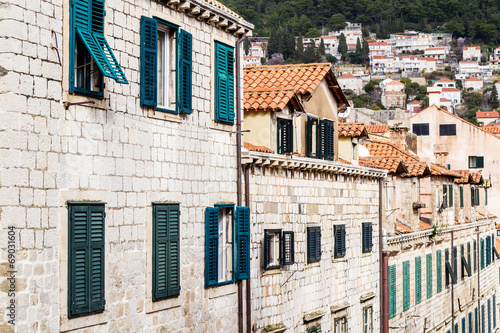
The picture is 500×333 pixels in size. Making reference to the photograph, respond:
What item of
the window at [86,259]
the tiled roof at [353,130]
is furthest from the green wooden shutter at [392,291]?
the window at [86,259]

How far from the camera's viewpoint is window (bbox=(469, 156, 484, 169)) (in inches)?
2370

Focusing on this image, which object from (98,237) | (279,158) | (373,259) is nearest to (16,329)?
(98,237)

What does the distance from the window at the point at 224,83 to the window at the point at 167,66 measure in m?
1.28

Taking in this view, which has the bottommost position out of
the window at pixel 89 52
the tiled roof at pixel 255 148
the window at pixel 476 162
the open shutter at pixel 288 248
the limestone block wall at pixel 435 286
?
the limestone block wall at pixel 435 286

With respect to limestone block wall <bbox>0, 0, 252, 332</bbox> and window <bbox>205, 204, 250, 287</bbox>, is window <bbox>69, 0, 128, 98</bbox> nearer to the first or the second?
limestone block wall <bbox>0, 0, 252, 332</bbox>

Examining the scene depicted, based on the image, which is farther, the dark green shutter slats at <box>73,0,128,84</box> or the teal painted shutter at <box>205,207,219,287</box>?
Answer: the teal painted shutter at <box>205,207,219,287</box>

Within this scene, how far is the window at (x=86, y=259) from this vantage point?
12.7 m

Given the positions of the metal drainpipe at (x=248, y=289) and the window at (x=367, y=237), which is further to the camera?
the window at (x=367, y=237)

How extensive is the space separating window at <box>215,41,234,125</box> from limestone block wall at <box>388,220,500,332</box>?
506 inches

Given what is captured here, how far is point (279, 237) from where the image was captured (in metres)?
20.4

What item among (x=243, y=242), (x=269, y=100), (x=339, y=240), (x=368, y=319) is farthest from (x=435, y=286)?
(x=243, y=242)

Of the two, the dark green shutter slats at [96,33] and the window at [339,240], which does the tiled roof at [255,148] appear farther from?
the dark green shutter slats at [96,33]

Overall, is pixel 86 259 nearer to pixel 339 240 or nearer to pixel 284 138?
pixel 284 138

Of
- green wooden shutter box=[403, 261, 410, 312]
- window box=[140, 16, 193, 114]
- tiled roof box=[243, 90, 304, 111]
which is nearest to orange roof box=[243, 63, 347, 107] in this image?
tiled roof box=[243, 90, 304, 111]
